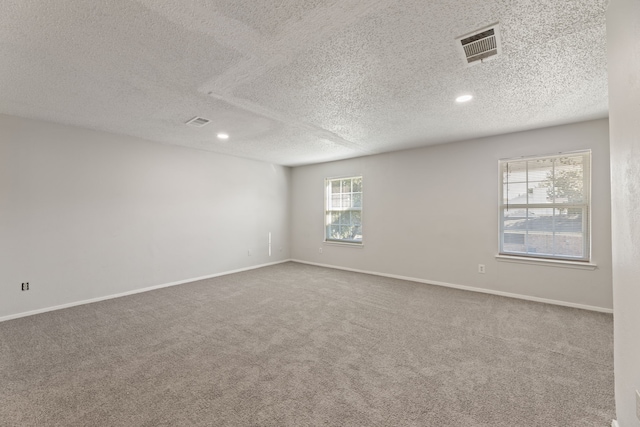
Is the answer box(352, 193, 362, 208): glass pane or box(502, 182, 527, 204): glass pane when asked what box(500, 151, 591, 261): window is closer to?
box(502, 182, 527, 204): glass pane

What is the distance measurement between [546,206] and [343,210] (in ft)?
11.5

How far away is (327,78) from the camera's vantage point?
235 centimetres

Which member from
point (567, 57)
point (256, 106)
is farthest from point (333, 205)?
point (567, 57)

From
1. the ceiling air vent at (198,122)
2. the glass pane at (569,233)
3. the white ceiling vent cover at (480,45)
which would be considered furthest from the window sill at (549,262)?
the ceiling air vent at (198,122)

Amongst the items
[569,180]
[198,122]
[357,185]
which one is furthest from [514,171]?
[198,122]

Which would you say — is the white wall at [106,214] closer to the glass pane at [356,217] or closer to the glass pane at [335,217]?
the glass pane at [335,217]

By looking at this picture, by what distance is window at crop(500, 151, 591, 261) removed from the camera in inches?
137

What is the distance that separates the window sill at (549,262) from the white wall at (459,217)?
0.06 m

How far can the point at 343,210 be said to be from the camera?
6023 mm

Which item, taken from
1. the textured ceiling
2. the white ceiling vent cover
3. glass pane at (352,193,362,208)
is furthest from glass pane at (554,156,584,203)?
glass pane at (352,193,362,208)

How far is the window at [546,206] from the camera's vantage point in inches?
137

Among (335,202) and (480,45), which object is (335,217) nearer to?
(335,202)

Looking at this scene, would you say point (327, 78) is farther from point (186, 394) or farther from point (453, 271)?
point (453, 271)

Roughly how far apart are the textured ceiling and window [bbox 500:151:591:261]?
0.61 meters
